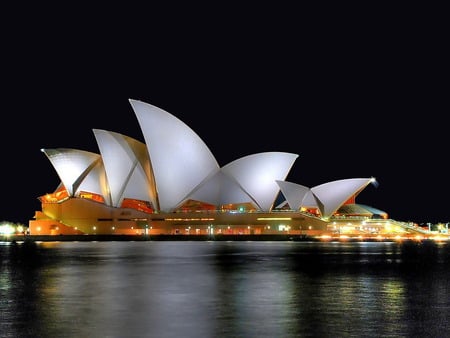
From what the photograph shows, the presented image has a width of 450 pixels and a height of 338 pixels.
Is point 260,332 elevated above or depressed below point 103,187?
below

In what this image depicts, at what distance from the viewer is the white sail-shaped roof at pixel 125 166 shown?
8375 cm

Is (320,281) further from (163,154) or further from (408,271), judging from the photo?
(163,154)

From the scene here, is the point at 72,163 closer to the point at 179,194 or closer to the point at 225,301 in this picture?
the point at 179,194

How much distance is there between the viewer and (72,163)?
287 feet

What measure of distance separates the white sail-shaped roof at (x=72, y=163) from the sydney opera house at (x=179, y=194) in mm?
125

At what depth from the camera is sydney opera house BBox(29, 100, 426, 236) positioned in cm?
8400

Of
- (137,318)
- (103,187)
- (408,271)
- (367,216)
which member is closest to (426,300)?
(137,318)

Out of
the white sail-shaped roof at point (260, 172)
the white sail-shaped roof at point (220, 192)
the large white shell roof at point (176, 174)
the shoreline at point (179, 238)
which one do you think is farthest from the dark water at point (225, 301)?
the white sail-shaped roof at point (220, 192)

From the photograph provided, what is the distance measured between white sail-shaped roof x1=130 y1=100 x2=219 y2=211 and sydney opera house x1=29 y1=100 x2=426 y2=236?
0.12 metres

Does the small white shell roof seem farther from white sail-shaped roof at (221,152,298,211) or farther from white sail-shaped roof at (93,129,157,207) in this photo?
white sail-shaped roof at (93,129,157,207)

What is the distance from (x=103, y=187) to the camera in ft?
294

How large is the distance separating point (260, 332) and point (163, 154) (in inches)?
2603

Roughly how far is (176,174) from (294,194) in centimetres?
1663

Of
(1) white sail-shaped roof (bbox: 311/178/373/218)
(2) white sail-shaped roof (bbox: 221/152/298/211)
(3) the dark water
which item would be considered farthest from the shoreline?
(3) the dark water
